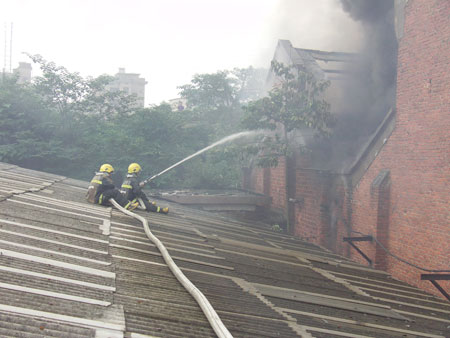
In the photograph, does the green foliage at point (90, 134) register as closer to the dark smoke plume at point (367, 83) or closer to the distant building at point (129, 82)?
the dark smoke plume at point (367, 83)

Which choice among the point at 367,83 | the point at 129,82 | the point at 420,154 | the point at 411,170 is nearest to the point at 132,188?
the point at 411,170

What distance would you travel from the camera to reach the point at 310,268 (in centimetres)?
729

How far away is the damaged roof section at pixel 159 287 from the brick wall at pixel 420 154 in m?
1.22

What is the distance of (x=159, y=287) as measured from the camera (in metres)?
3.82

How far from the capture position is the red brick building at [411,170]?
848cm

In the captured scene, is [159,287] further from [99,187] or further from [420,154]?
[420,154]

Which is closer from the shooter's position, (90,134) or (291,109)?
(291,109)

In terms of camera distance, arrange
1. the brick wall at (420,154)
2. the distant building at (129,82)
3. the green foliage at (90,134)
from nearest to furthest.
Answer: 1. the brick wall at (420,154)
2. the green foliage at (90,134)
3. the distant building at (129,82)

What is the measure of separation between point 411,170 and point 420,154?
1.38ft

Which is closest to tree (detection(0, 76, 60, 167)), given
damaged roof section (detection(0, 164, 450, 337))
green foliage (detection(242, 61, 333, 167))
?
green foliage (detection(242, 61, 333, 167))

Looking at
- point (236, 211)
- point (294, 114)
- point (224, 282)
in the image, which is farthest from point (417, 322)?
point (236, 211)

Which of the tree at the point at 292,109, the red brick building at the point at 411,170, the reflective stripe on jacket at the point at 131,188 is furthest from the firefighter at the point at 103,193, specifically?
the red brick building at the point at 411,170

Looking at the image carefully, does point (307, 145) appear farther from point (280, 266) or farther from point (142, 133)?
point (142, 133)

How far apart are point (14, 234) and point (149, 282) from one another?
1.59 m
